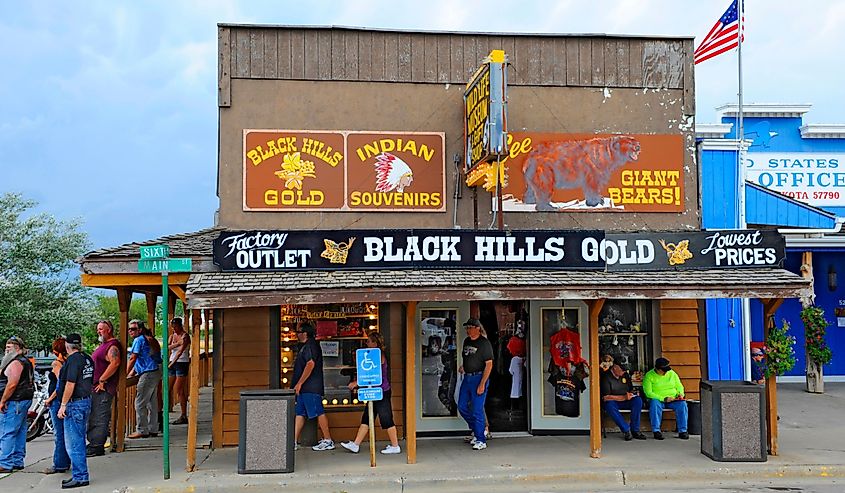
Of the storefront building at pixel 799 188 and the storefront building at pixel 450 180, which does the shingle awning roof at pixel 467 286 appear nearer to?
the storefront building at pixel 450 180

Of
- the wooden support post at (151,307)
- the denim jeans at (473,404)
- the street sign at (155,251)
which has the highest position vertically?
the street sign at (155,251)

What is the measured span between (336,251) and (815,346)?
38.1ft

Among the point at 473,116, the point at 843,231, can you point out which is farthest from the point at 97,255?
the point at 843,231

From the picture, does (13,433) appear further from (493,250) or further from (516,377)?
(516,377)

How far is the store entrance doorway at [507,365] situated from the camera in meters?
12.6

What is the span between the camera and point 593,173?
42.1 ft

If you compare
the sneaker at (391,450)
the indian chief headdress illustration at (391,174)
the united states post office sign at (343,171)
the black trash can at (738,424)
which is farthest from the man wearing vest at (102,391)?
the black trash can at (738,424)

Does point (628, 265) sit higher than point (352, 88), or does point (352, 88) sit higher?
point (352, 88)

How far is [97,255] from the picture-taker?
1023 centimetres

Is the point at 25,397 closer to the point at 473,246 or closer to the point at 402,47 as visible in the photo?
the point at 473,246

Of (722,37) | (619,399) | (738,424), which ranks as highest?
(722,37)

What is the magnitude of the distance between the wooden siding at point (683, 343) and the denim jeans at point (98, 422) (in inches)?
325

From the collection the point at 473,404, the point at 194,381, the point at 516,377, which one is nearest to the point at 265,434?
the point at 194,381

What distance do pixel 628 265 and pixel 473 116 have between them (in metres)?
3.10
